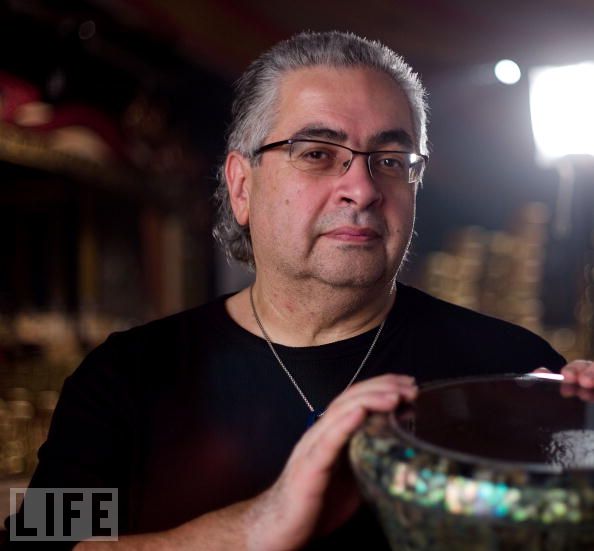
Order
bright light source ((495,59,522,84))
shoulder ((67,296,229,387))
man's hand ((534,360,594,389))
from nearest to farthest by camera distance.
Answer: man's hand ((534,360,594,389))
shoulder ((67,296,229,387))
bright light source ((495,59,522,84))

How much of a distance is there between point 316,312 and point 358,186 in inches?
10.6

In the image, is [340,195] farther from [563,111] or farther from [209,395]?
[563,111]

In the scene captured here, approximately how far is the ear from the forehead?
0.55 feet

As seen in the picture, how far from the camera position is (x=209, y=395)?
1.50 m

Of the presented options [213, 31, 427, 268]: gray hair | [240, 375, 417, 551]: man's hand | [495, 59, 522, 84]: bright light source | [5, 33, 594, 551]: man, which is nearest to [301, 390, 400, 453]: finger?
[240, 375, 417, 551]: man's hand

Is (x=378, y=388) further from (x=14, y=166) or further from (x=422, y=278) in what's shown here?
(x=422, y=278)

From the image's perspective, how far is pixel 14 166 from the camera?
3639 millimetres

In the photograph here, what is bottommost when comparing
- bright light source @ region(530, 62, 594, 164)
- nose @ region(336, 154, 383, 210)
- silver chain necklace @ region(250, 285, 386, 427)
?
silver chain necklace @ region(250, 285, 386, 427)

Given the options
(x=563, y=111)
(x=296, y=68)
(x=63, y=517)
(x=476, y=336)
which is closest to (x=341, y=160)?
(x=296, y=68)

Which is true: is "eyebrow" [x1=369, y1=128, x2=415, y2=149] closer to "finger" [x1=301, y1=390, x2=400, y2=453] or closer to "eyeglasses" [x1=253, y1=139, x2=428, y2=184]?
"eyeglasses" [x1=253, y1=139, x2=428, y2=184]

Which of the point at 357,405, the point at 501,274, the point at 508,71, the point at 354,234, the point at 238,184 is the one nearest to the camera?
the point at 357,405

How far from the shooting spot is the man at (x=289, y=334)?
1.42 m

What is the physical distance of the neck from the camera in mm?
1498

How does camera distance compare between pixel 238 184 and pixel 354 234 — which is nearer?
pixel 354 234
